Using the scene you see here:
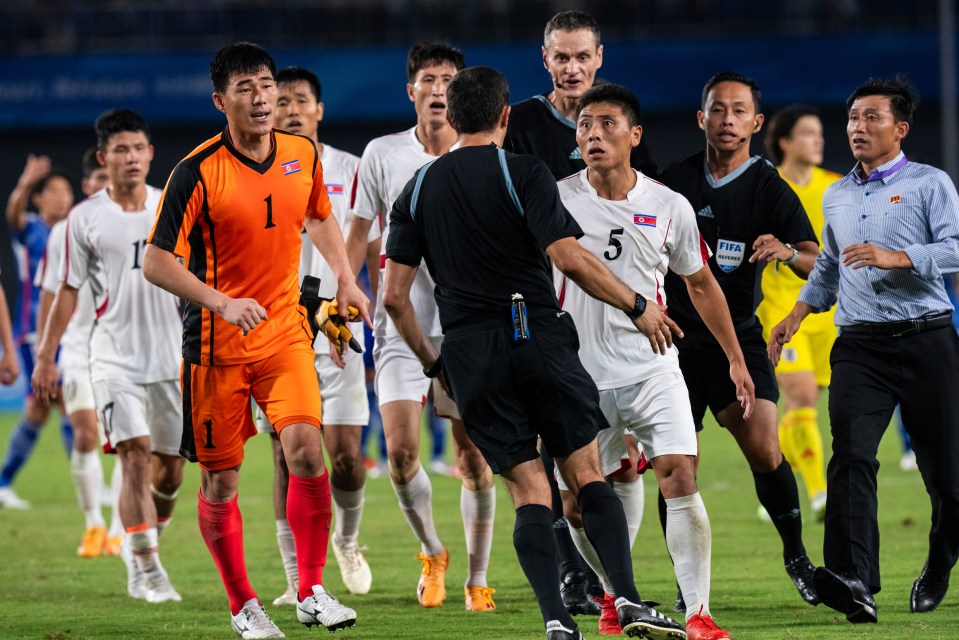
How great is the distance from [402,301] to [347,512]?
2385 millimetres

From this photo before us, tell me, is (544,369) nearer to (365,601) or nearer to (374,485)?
(365,601)

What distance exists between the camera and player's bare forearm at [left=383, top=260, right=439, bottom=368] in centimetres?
538

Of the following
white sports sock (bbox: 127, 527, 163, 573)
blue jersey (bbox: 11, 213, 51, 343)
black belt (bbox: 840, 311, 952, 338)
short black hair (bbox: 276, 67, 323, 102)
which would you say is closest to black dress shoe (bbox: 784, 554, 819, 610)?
black belt (bbox: 840, 311, 952, 338)

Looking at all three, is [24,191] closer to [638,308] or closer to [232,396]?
[232,396]

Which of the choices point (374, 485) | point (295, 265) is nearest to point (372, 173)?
point (295, 265)

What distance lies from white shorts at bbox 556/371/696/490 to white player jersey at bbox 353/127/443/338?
1.51 metres

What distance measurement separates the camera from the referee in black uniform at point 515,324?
5121 mm

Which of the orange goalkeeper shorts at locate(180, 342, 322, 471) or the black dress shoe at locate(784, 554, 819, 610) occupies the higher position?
the orange goalkeeper shorts at locate(180, 342, 322, 471)

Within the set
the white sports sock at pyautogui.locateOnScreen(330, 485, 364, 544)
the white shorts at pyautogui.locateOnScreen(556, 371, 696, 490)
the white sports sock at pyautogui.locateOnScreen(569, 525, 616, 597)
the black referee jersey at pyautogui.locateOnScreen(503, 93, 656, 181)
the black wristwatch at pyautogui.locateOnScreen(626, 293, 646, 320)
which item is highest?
the black referee jersey at pyautogui.locateOnScreen(503, 93, 656, 181)

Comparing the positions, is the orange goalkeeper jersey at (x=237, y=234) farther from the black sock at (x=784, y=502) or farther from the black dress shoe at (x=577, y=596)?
the black sock at (x=784, y=502)

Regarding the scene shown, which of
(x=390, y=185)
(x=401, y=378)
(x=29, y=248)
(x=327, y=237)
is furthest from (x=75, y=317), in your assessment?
(x=327, y=237)

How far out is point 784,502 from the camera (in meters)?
6.69

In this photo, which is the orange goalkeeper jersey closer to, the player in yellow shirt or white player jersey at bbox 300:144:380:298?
white player jersey at bbox 300:144:380:298

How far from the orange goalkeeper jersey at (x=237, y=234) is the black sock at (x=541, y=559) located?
152cm
